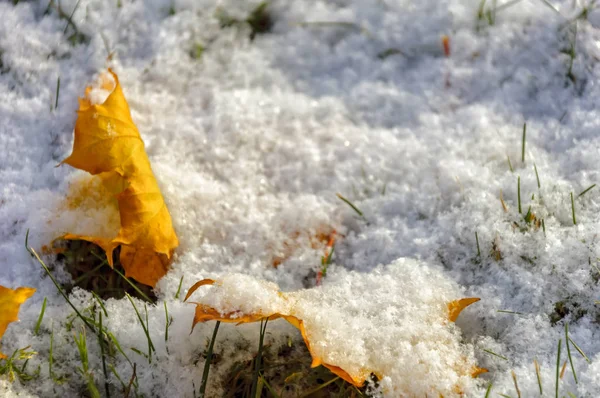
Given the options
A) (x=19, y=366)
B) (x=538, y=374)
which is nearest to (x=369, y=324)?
(x=538, y=374)

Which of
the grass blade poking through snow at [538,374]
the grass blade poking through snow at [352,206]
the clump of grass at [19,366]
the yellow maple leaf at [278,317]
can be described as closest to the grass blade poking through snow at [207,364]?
the yellow maple leaf at [278,317]

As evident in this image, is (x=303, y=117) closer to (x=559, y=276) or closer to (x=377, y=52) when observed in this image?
(x=377, y=52)

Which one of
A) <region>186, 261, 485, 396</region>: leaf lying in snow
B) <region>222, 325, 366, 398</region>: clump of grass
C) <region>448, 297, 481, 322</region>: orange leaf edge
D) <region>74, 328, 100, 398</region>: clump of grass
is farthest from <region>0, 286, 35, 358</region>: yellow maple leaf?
<region>448, 297, 481, 322</region>: orange leaf edge

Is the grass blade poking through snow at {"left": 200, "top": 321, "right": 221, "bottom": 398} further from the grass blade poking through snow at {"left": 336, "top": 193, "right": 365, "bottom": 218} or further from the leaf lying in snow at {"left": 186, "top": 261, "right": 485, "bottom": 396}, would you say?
the grass blade poking through snow at {"left": 336, "top": 193, "right": 365, "bottom": 218}

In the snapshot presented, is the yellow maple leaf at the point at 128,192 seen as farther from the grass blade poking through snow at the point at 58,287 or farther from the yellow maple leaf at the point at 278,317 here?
→ the yellow maple leaf at the point at 278,317

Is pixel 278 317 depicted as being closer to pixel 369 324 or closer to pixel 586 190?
pixel 369 324
